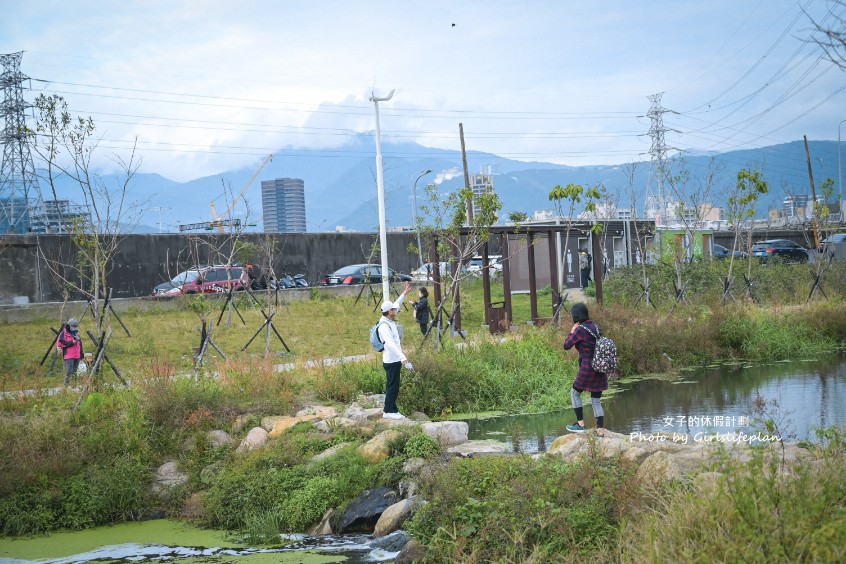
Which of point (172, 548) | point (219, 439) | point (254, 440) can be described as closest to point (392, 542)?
point (172, 548)

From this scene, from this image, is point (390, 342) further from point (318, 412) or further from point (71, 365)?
point (71, 365)

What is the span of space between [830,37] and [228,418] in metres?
10.4

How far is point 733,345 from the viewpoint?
2248 centimetres

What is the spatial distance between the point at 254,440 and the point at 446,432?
277cm

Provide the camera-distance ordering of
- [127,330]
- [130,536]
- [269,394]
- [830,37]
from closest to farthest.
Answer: [830,37], [130,536], [269,394], [127,330]

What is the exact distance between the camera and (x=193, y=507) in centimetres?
1145

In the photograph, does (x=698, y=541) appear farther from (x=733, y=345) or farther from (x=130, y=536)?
(x=733, y=345)

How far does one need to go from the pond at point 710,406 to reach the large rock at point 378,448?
1843mm

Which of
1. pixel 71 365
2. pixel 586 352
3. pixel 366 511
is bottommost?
pixel 366 511

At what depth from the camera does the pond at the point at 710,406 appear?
13391mm

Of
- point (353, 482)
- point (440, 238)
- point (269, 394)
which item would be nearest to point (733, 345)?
point (440, 238)

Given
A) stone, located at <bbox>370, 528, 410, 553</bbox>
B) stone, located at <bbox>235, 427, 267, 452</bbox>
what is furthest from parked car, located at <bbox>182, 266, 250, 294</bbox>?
stone, located at <bbox>370, 528, 410, 553</bbox>

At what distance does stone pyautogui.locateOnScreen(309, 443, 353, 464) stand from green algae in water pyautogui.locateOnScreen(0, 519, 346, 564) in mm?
1590

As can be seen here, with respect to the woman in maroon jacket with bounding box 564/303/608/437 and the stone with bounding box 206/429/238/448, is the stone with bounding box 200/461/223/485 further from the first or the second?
the woman in maroon jacket with bounding box 564/303/608/437
